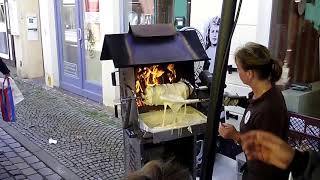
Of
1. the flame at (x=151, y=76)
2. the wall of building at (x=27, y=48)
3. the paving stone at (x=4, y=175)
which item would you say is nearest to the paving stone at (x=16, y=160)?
the paving stone at (x=4, y=175)

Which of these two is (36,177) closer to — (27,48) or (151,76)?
(151,76)

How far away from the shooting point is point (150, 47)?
283 cm

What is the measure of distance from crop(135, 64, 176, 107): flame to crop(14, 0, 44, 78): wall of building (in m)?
6.98

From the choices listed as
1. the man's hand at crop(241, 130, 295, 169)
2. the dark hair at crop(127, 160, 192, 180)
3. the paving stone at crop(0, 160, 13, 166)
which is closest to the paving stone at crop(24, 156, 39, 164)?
the paving stone at crop(0, 160, 13, 166)

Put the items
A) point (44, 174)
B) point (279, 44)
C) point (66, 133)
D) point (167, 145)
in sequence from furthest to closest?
point (66, 133) < point (44, 174) < point (279, 44) < point (167, 145)

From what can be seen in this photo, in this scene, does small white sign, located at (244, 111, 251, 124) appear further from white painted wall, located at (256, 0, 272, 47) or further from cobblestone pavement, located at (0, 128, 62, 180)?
cobblestone pavement, located at (0, 128, 62, 180)

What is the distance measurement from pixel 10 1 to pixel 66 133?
17.0ft

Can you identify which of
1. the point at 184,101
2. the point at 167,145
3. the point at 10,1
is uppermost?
the point at 10,1

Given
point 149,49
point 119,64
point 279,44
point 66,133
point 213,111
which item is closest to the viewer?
point 213,111

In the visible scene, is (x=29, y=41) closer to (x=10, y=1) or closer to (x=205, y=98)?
(x=10, y=1)

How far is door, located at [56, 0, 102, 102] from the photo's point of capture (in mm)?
7344

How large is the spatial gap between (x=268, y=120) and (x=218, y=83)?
1.09 meters

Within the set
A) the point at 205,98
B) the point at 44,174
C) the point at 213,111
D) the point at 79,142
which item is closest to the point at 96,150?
the point at 79,142

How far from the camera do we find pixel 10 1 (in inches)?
362
